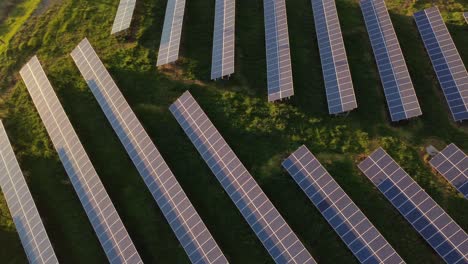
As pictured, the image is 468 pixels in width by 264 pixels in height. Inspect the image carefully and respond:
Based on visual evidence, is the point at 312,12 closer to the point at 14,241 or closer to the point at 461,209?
the point at 461,209

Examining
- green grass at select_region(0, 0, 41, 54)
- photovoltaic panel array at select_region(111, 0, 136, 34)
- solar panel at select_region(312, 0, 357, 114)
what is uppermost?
green grass at select_region(0, 0, 41, 54)

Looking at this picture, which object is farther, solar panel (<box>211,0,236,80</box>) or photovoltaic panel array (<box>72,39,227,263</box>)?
solar panel (<box>211,0,236,80</box>)

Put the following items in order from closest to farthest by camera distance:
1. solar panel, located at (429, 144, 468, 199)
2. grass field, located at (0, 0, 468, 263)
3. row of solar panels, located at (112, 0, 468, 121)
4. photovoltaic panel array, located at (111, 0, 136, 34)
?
1. solar panel, located at (429, 144, 468, 199)
2. grass field, located at (0, 0, 468, 263)
3. row of solar panels, located at (112, 0, 468, 121)
4. photovoltaic panel array, located at (111, 0, 136, 34)

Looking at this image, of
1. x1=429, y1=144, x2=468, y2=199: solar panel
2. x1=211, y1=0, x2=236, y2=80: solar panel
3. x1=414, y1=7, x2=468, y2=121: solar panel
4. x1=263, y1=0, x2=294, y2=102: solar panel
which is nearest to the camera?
x1=429, y1=144, x2=468, y2=199: solar panel

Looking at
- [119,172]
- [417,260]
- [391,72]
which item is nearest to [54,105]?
[119,172]

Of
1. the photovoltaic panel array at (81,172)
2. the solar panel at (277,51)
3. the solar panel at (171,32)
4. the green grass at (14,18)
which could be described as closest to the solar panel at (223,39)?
the solar panel at (277,51)

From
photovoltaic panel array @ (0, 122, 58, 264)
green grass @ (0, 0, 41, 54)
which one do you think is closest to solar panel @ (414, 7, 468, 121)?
photovoltaic panel array @ (0, 122, 58, 264)

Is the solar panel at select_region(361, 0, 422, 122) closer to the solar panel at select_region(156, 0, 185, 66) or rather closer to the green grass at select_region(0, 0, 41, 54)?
the solar panel at select_region(156, 0, 185, 66)

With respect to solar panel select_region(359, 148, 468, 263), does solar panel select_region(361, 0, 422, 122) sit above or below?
above
